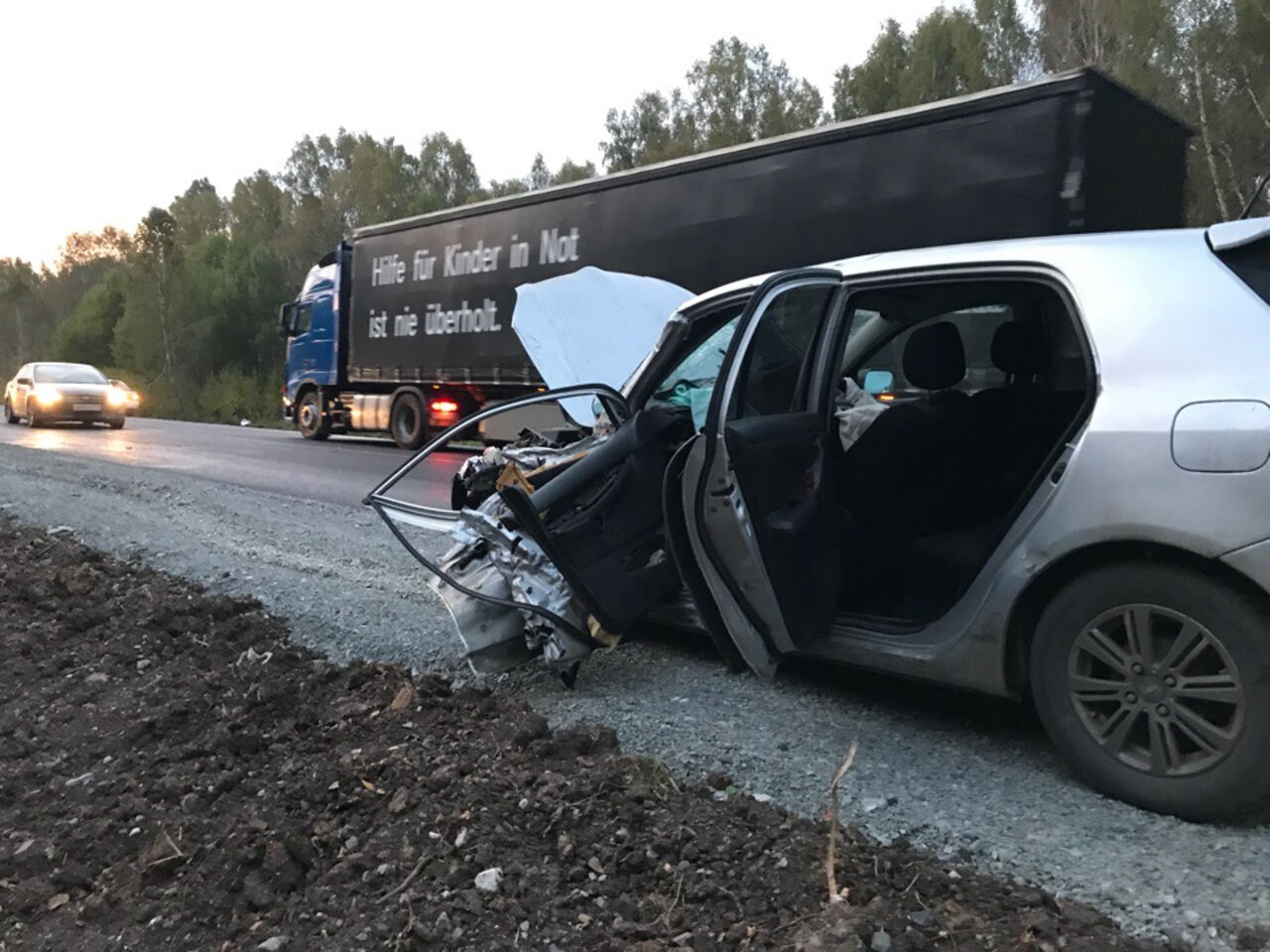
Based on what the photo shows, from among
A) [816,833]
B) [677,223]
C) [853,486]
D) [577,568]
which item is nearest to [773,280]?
[853,486]

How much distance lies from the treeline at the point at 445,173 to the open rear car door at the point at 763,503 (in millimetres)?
23309

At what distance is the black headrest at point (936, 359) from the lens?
425cm

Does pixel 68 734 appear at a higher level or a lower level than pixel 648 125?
lower

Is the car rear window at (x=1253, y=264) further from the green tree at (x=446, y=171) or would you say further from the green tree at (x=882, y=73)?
the green tree at (x=446, y=171)

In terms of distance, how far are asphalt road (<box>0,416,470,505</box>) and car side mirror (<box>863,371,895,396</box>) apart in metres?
5.32

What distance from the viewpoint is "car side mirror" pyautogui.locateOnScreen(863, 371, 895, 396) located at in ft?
16.6

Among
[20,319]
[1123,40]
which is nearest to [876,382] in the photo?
[1123,40]

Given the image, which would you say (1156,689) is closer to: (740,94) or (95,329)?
(740,94)

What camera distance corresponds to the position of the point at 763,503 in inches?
134

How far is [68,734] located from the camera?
150 inches

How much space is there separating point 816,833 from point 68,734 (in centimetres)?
284

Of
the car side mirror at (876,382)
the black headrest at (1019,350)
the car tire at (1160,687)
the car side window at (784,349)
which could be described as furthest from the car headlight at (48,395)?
the car tire at (1160,687)

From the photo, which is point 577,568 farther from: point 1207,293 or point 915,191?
point 915,191

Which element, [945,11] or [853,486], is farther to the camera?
[945,11]
